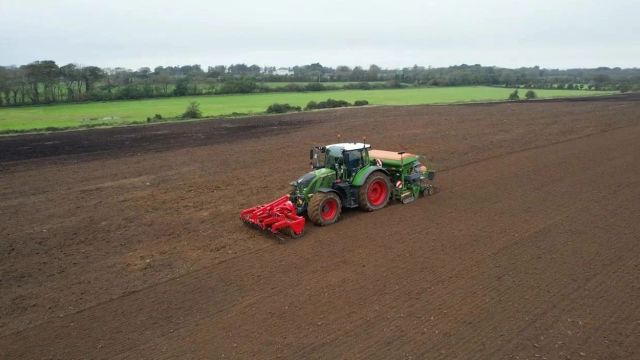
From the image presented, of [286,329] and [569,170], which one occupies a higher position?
[569,170]

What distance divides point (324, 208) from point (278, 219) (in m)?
1.27

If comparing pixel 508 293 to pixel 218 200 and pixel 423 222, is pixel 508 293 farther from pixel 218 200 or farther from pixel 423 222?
pixel 218 200

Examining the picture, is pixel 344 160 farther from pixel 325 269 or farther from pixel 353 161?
pixel 325 269

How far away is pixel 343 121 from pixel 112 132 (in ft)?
52.6

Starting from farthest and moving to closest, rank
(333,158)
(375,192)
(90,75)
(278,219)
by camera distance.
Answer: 1. (90,75)
2. (375,192)
3. (333,158)
4. (278,219)

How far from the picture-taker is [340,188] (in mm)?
12352

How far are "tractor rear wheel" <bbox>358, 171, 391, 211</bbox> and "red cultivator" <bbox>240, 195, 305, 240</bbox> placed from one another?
6.52 feet

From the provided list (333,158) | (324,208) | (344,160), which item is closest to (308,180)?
(324,208)

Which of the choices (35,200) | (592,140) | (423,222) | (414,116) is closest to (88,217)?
(35,200)

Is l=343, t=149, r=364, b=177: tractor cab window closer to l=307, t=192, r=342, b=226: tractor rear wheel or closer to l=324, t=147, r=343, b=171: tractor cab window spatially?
l=324, t=147, r=343, b=171: tractor cab window

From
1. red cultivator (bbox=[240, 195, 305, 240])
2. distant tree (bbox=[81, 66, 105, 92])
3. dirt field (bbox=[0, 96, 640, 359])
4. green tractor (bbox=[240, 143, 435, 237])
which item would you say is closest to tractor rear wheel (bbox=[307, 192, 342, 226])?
green tractor (bbox=[240, 143, 435, 237])

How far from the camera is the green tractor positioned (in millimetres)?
11422

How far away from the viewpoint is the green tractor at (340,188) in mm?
11422

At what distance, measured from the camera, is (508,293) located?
27.1ft
